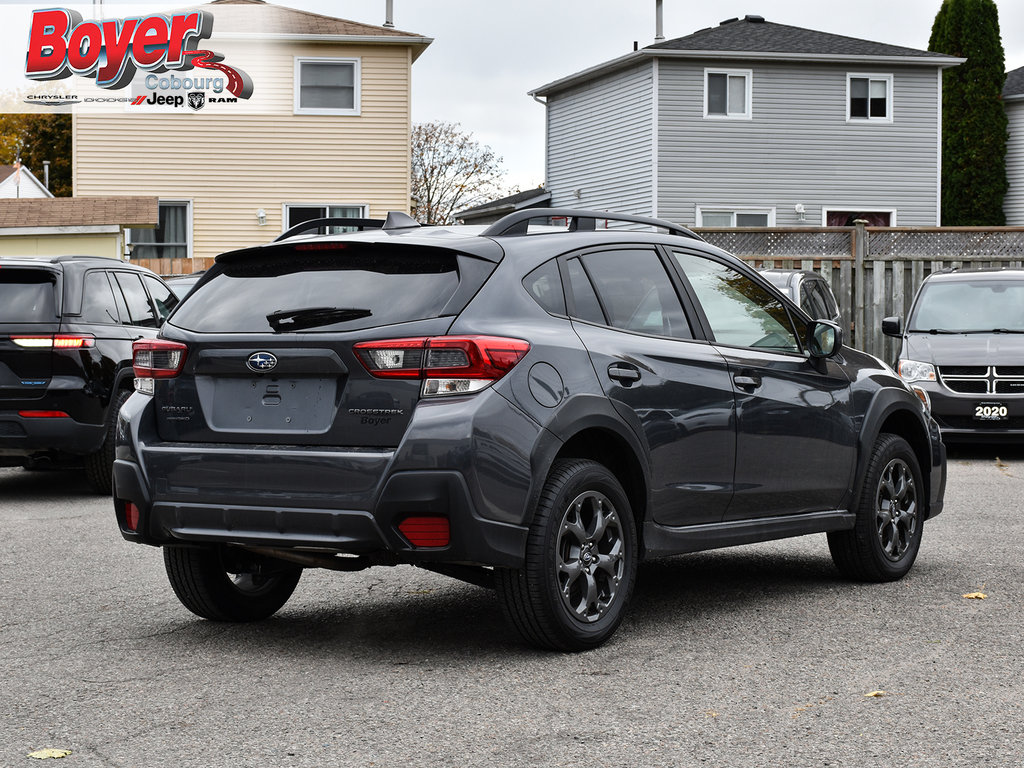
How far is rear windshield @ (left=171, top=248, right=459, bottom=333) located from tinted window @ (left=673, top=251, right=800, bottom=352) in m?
1.54

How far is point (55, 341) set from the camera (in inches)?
432

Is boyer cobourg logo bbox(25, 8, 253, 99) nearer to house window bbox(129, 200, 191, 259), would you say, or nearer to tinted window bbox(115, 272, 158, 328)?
house window bbox(129, 200, 191, 259)

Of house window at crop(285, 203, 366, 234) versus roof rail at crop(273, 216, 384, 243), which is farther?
house window at crop(285, 203, 366, 234)

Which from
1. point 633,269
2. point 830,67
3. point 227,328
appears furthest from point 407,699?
point 830,67

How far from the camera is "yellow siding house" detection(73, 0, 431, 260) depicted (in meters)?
30.3

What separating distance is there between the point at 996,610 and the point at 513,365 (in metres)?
2.72

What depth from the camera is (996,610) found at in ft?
21.6

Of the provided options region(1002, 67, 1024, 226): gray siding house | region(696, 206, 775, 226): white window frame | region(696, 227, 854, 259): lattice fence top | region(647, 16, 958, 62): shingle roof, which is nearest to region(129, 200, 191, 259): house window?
region(647, 16, 958, 62): shingle roof

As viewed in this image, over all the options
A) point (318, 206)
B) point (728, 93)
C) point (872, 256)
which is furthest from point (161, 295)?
point (728, 93)

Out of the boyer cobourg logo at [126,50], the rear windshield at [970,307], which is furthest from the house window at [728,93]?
the rear windshield at [970,307]

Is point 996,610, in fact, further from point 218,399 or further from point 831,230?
point 831,230

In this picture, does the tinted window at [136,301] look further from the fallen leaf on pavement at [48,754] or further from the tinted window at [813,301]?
the fallen leaf on pavement at [48,754]

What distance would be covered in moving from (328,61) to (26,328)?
20.7 metres

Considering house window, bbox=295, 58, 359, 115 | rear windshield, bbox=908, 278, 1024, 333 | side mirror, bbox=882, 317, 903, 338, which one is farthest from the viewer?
house window, bbox=295, 58, 359, 115
